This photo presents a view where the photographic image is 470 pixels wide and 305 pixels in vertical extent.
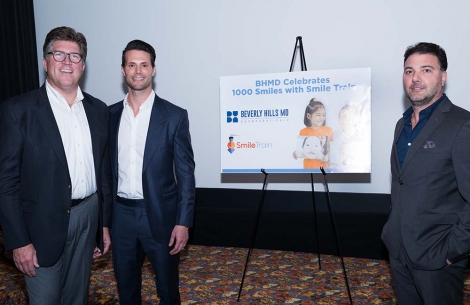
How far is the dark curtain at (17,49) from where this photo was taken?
5375 mm

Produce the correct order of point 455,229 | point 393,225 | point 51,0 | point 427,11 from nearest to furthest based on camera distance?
1. point 455,229
2. point 393,225
3. point 427,11
4. point 51,0

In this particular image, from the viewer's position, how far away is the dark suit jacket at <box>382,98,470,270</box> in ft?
6.54

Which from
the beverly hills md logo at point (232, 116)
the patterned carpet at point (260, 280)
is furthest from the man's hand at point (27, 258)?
the beverly hills md logo at point (232, 116)

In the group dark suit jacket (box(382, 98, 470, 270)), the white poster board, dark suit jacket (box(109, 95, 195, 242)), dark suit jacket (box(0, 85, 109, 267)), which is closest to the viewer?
dark suit jacket (box(382, 98, 470, 270))

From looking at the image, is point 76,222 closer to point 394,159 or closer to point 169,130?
point 169,130

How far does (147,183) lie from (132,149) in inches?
8.7

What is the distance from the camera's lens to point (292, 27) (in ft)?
15.7

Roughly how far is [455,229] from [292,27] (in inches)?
128

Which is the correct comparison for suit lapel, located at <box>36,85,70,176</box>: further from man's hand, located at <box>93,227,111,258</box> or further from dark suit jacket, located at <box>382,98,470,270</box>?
dark suit jacket, located at <box>382,98,470,270</box>

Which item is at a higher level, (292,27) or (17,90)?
(292,27)

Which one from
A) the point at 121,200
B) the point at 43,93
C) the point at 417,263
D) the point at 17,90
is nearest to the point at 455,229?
the point at 417,263

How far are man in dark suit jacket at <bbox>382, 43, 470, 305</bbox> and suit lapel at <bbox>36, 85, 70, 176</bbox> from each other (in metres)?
1.63

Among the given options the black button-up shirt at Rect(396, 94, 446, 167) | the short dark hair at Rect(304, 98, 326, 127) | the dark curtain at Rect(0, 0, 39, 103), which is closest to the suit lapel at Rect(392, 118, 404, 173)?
the black button-up shirt at Rect(396, 94, 446, 167)

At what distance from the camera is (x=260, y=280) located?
13.2 feet
